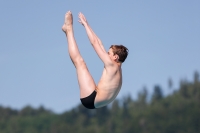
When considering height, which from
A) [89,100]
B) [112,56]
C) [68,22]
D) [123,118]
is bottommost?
[89,100]

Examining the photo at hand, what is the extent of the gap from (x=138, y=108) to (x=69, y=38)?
146 metres

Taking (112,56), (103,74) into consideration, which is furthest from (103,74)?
(112,56)

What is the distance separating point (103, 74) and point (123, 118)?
441 ft

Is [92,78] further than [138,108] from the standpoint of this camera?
No

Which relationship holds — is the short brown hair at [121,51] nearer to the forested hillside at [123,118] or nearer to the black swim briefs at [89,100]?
the black swim briefs at [89,100]

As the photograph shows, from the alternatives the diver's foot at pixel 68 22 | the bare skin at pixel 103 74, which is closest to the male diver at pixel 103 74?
the bare skin at pixel 103 74

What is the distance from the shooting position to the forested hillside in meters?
138

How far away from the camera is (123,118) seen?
149 meters

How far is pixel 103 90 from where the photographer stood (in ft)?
50.1

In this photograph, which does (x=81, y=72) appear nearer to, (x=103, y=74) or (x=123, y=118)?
(x=103, y=74)

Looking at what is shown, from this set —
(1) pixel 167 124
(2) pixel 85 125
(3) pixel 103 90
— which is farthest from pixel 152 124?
(3) pixel 103 90

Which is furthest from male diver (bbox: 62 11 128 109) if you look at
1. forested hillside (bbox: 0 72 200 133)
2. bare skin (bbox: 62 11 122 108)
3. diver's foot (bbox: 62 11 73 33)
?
forested hillside (bbox: 0 72 200 133)

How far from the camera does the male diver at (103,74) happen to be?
1516cm

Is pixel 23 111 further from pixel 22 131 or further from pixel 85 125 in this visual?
pixel 85 125
